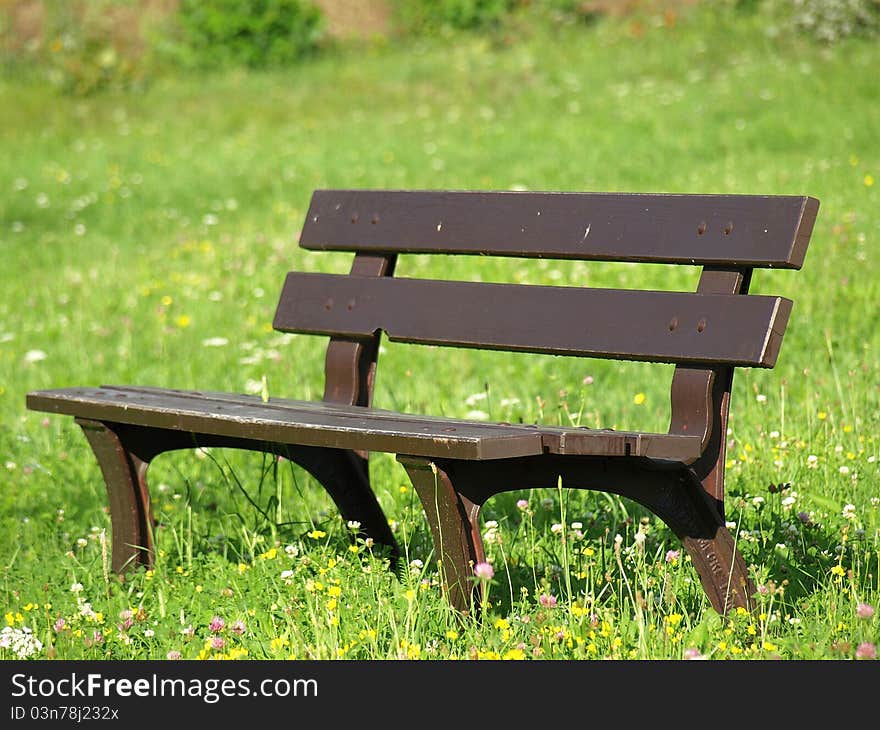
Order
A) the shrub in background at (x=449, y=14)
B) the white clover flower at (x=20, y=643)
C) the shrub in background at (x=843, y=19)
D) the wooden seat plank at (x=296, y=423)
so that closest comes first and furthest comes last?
the wooden seat plank at (x=296, y=423) < the white clover flower at (x=20, y=643) < the shrub in background at (x=843, y=19) < the shrub in background at (x=449, y=14)

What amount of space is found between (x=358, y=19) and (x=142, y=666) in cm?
1619


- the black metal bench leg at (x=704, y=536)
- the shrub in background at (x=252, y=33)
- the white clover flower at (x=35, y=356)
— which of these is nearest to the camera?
the black metal bench leg at (x=704, y=536)

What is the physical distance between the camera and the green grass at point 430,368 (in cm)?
280

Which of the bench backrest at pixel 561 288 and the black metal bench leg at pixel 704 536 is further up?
the bench backrest at pixel 561 288

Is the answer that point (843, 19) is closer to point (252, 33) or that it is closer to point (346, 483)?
point (252, 33)

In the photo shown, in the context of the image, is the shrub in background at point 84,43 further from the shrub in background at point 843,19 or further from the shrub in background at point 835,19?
the shrub in background at point 843,19

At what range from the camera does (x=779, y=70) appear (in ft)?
38.8

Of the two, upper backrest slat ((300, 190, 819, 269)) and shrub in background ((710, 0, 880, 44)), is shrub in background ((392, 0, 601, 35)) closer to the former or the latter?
shrub in background ((710, 0, 880, 44))

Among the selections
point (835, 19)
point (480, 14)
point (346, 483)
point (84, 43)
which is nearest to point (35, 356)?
point (346, 483)

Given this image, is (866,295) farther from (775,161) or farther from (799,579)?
(775,161)

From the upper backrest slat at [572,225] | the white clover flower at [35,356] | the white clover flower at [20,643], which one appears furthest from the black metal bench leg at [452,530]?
the white clover flower at [35,356]

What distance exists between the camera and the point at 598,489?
8.73ft

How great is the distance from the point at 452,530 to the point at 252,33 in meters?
14.8

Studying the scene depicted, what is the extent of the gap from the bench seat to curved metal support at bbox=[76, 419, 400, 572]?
4.2 inches
